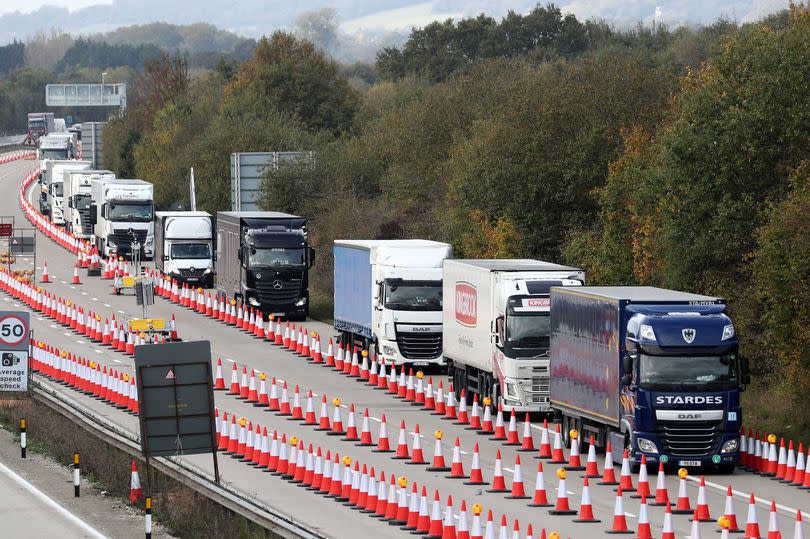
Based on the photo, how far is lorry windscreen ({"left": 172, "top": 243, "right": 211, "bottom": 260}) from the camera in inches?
2672

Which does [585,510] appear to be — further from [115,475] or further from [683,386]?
[115,475]

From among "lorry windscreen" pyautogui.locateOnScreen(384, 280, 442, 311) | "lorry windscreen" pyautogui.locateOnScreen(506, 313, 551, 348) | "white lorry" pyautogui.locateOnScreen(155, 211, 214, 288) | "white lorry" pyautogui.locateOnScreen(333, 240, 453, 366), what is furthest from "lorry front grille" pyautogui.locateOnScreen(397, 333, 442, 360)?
"white lorry" pyautogui.locateOnScreen(155, 211, 214, 288)

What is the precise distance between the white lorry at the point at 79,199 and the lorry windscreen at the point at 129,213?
26.1 ft

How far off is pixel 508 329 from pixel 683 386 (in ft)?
23.6

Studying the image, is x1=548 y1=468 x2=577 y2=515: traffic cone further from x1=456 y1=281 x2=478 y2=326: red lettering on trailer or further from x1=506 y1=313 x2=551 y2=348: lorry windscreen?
x1=456 y1=281 x2=478 y2=326: red lettering on trailer

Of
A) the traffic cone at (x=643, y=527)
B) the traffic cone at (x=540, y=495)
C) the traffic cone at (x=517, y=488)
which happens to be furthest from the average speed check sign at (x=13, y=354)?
the traffic cone at (x=643, y=527)

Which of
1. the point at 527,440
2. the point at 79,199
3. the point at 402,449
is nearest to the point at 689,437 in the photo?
the point at 527,440

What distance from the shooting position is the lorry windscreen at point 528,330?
116ft

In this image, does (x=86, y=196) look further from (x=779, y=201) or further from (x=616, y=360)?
(x=616, y=360)

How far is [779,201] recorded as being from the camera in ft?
129

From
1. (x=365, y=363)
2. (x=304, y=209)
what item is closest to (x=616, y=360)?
(x=365, y=363)

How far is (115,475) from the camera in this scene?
102ft

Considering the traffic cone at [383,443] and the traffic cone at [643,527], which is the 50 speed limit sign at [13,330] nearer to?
the traffic cone at [383,443]

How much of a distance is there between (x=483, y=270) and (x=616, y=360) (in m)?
8.06
